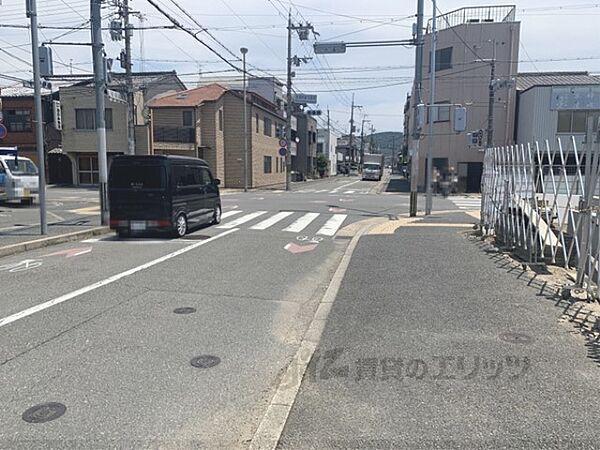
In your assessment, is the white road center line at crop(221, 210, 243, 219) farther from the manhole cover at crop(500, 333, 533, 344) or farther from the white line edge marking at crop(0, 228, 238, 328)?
the manhole cover at crop(500, 333, 533, 344)

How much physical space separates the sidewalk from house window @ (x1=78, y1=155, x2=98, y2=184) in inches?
1421

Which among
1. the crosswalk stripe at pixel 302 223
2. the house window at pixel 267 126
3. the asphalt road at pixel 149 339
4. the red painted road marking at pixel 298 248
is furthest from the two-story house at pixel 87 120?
the asphalt road at pixel 149 339

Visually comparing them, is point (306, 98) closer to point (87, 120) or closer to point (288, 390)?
point (87, 120)

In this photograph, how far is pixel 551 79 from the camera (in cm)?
3944

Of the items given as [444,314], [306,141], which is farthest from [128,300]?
[306,141]

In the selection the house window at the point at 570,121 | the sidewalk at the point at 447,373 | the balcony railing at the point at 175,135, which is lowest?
the sidewalk at the point at 447,373

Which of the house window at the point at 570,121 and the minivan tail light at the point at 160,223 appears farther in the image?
the house window at the point at 570,121

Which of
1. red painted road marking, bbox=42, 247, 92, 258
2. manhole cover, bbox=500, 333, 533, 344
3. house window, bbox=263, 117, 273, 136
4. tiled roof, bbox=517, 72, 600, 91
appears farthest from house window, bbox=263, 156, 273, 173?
manhole cover, bbox=500, 333, 533, 344

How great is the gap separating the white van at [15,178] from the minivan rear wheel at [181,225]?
1175 cm

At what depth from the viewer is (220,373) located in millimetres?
4492

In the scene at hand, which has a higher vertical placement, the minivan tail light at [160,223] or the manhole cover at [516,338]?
the minivan tail light at [160,223]

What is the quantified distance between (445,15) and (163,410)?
40319 mm

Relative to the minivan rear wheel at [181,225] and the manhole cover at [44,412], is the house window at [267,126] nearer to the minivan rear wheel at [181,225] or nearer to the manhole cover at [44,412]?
the minivan rear wheel at [181,225]

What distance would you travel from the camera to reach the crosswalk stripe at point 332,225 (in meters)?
14.8
